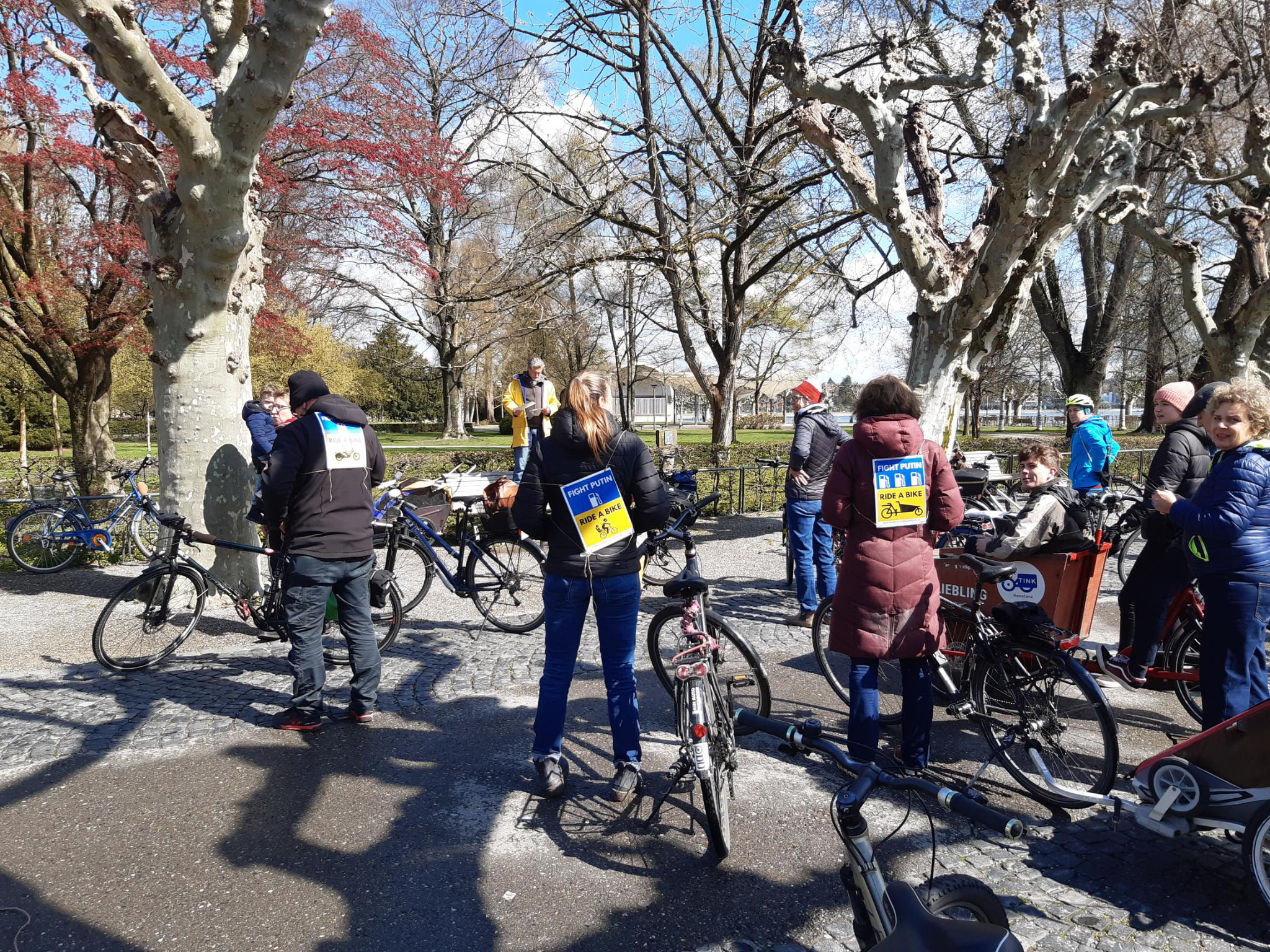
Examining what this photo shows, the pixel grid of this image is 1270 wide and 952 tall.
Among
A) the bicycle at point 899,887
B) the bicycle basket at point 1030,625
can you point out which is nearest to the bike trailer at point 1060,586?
the bicycle basket at point 1030,625

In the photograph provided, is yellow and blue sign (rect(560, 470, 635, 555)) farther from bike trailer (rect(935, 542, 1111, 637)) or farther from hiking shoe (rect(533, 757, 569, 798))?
bike trailer (rect(935, 542, 1111, 637))

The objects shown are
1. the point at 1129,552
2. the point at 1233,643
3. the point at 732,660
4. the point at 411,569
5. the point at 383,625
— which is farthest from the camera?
the point at 1129,552

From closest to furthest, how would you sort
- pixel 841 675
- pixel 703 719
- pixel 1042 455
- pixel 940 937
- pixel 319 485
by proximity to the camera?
1. pixel 940 937
2. pixel 703 719
3. pixel 319 485
4. pixel 1042 455
5. pixel 841 675

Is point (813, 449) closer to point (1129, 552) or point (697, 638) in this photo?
point (697, 638)

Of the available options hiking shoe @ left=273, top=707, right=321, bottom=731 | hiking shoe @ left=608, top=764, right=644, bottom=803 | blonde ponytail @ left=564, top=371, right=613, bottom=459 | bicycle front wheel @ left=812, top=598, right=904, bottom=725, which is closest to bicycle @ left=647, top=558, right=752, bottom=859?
hiking shoe @ left=608, top=764, right=644, bottom=803

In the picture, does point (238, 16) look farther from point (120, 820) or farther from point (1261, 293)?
point (1261, 293)

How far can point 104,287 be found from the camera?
40.3 ft

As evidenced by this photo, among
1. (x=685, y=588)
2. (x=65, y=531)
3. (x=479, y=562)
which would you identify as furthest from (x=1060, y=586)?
(x=65, y=531)

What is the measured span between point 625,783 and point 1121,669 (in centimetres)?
291

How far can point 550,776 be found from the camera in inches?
141

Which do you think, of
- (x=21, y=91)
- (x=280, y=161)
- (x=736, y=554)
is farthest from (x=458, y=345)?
(x=736, y=554)

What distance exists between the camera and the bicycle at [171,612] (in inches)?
208

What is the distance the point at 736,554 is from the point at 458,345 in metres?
24.2

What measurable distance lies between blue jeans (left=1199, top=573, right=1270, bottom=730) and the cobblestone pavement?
594 millimetres
